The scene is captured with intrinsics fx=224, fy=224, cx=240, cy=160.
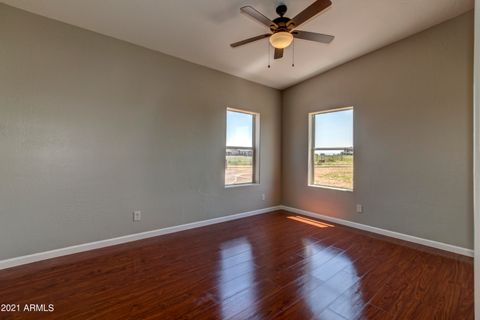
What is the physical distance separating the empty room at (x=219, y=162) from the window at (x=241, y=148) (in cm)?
8

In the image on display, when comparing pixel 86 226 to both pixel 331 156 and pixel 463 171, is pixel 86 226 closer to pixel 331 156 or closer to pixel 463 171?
pixel 331 156

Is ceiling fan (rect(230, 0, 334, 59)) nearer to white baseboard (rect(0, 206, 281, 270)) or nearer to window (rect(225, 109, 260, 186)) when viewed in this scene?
window (rect(225, 109, 260, 186))

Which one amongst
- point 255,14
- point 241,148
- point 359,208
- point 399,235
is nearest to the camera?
point 255,14

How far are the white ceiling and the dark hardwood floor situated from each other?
276 cm

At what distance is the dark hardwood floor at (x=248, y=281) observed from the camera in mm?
1808

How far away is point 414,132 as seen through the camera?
3326 mm

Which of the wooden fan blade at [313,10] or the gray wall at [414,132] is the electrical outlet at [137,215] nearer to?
the wooden fan blade at [313,10]

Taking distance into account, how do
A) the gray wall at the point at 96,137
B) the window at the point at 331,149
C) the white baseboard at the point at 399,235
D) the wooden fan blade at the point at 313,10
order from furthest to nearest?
the window at the point at 331,149 < the white baseboard at the point at 399,235 < the gray wall at the point at 96,137 < the wooden fan blade at the point at 313,10

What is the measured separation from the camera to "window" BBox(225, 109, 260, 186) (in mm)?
4414

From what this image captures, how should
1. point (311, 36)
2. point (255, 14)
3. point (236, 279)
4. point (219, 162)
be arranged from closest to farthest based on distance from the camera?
point (255, 14) → point (236, 279) → point (311, 36) → point (219, 162)

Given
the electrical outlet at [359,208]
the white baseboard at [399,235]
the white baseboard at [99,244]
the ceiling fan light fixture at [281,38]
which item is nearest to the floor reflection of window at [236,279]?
the white baseboard at [99,244]

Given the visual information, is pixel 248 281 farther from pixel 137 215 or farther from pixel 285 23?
pixel 285 23

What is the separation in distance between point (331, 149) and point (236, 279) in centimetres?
317

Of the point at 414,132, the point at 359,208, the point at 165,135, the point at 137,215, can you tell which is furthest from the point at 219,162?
the point at 414,132
